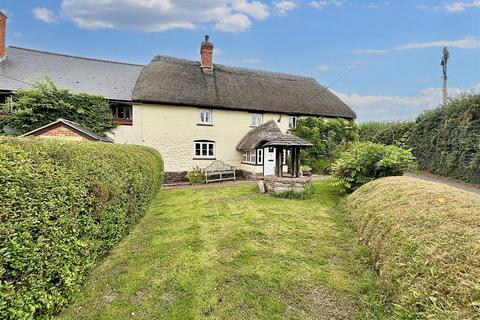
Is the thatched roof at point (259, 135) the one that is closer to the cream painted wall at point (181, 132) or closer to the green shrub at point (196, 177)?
the cream painted wall at point (181, 132)

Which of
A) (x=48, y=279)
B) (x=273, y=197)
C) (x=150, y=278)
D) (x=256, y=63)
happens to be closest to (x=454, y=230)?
(x=150, y=278)

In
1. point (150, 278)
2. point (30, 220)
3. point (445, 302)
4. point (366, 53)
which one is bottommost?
point (150, 278)

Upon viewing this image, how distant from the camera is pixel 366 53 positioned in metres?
15.7

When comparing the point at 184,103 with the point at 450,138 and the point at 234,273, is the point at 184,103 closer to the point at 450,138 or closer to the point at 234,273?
the point at 234,273

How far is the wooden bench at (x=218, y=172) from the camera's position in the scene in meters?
18.4

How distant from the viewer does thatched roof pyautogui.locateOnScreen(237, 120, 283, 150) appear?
59.4 ft

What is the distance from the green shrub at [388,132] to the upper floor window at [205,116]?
12.5 metres

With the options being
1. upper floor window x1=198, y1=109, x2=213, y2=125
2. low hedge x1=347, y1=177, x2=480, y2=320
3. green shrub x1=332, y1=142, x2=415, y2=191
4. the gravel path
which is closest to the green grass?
low hedge x1=347, y1=177, x2=480, y2=320

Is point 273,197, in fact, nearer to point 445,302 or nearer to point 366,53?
point 445,302

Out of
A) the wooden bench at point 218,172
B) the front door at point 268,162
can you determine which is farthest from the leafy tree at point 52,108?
the front door at point 268,162

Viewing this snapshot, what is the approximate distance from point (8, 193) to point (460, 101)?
758 inches

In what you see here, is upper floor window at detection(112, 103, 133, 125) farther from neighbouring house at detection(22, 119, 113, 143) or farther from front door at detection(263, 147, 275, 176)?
front door at detection(263, 147, 275, 176)

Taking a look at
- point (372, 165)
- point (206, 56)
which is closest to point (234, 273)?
point (372, 165)

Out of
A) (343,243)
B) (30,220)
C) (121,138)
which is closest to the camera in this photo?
(30,220)
